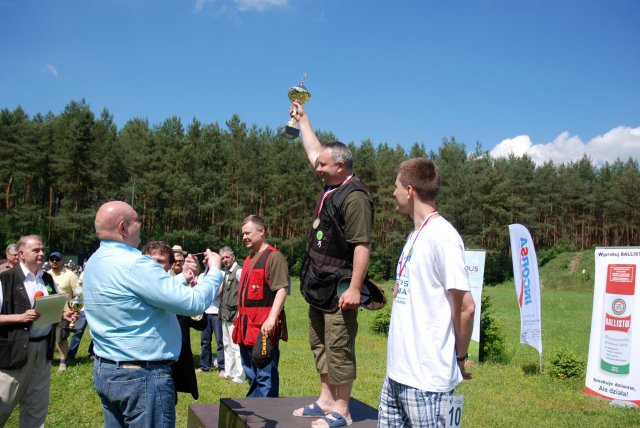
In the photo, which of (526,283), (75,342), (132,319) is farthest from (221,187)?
(132,319)

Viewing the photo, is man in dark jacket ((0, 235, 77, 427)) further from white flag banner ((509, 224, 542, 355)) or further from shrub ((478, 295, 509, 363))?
shrub ((478, 295, 509, 363))

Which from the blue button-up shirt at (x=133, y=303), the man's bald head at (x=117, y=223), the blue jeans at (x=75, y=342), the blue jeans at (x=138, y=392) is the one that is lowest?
the blue jeans at (x=75, y=342)

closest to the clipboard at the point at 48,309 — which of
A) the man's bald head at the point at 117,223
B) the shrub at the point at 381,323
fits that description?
the man's bald head at the point at 117,223

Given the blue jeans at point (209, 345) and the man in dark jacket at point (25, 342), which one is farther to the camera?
the blue jeans at point (209, 345)

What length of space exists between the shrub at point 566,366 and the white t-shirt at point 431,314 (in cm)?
759

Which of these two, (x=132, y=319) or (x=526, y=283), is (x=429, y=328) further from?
(x=526, y=283)

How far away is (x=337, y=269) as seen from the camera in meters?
3.57

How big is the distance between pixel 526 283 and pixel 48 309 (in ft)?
25.2

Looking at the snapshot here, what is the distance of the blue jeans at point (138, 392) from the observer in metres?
2.92

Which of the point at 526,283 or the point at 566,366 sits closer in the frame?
the point at 566,366

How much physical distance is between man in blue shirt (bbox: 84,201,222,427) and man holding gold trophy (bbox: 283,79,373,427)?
33.0 inches

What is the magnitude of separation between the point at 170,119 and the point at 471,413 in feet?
164

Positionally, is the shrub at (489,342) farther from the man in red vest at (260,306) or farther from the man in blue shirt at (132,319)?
the man in blue shirt at (132,319)

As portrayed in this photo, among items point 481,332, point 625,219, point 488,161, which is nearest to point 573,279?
point 488,161
